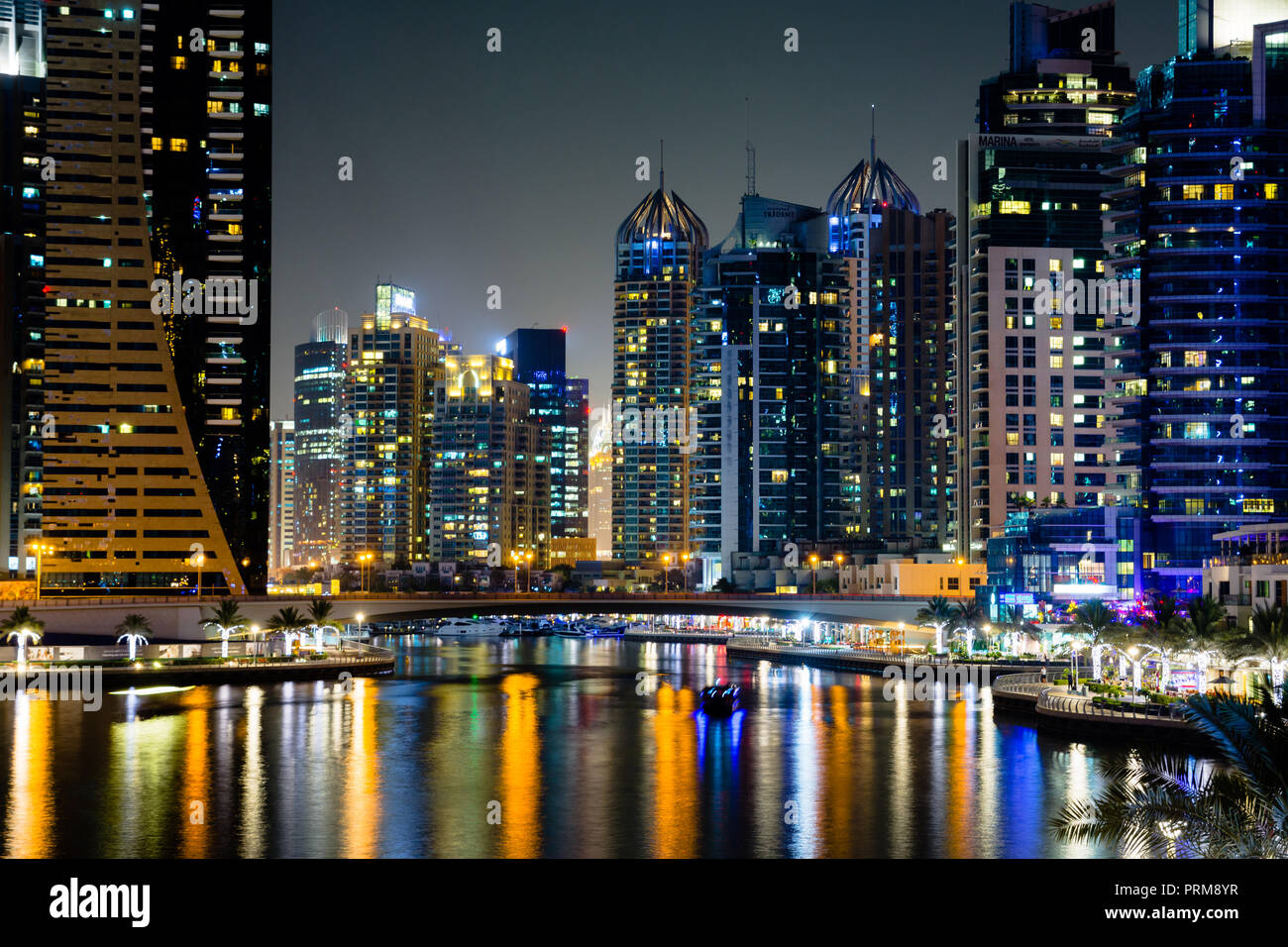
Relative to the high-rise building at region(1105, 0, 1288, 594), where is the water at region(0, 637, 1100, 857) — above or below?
below

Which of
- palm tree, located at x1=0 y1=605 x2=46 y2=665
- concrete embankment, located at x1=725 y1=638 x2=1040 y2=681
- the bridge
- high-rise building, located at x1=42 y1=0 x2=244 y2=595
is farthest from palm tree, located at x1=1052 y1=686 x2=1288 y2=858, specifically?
high-rise building, located at x1=42 y1=0 x2=244 y2=595

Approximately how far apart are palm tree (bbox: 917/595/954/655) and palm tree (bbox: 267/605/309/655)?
5446 centimetres

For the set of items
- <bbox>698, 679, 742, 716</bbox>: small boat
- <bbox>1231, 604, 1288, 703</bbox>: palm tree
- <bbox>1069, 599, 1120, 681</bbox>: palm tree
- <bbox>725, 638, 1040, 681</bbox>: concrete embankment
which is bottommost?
<bbox>725, 638, 1040, 681</bbox>: concrete embankment

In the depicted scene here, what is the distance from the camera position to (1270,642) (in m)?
67.9

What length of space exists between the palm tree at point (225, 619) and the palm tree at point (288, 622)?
2.66 meters

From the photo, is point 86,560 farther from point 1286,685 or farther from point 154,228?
point 1286,685

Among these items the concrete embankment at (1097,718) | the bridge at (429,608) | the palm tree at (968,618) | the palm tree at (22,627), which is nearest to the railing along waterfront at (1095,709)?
the concrete embankment at (1097,718)

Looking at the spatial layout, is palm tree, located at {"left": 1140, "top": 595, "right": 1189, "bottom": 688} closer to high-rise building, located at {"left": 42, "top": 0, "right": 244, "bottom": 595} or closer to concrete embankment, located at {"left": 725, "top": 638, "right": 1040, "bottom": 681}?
concrete embankment, located at {"left": 725, "top": 638, "right": 1040, "bottom": 681}

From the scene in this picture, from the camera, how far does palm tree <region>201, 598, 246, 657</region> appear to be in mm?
122625

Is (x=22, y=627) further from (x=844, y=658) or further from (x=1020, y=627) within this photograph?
(x=1020, y=627)

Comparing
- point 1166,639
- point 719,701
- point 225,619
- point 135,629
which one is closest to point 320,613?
point 225,619

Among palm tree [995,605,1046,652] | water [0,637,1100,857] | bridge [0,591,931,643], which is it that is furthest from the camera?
palm tree [995,605,1046,652]

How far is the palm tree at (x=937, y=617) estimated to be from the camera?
430 ft
